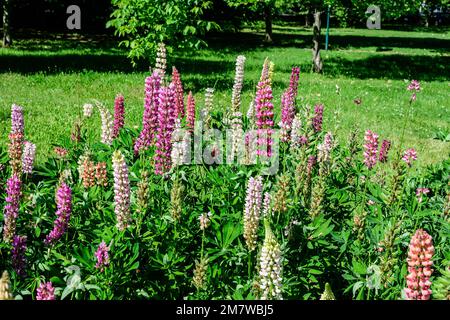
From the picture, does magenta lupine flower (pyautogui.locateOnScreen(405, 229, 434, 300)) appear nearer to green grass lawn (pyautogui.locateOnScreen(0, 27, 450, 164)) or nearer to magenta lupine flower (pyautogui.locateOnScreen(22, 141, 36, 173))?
green grass lawn (pyautogui.locateOnScreen(0, 27, 450, 164))

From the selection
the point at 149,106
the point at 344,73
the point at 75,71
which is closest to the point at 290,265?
the point at 149,106

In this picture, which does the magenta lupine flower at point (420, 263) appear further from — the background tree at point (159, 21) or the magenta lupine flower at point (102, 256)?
the background tree at point (159, 21)

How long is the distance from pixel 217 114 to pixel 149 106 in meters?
1.33

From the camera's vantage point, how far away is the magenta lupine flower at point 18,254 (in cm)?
279

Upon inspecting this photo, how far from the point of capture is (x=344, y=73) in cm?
1917

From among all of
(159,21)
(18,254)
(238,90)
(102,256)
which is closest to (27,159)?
(18,254)

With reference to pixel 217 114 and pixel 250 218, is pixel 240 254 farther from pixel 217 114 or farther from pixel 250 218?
pixel 217 114

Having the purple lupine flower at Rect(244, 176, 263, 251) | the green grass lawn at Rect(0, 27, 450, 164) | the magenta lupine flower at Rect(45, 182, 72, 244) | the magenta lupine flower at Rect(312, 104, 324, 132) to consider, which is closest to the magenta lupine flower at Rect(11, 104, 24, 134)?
the magenta lupine flower at Rect(45, 182, 72, 244)

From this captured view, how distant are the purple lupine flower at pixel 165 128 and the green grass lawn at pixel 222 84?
74 centimetres

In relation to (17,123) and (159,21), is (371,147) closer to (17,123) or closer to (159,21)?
(17,123)

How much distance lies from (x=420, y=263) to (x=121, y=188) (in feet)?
5.06

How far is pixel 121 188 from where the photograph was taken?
2.89 m

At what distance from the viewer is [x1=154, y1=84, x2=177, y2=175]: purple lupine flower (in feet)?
12.0

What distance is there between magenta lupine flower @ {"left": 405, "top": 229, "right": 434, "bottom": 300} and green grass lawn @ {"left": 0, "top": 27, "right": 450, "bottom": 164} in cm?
229
